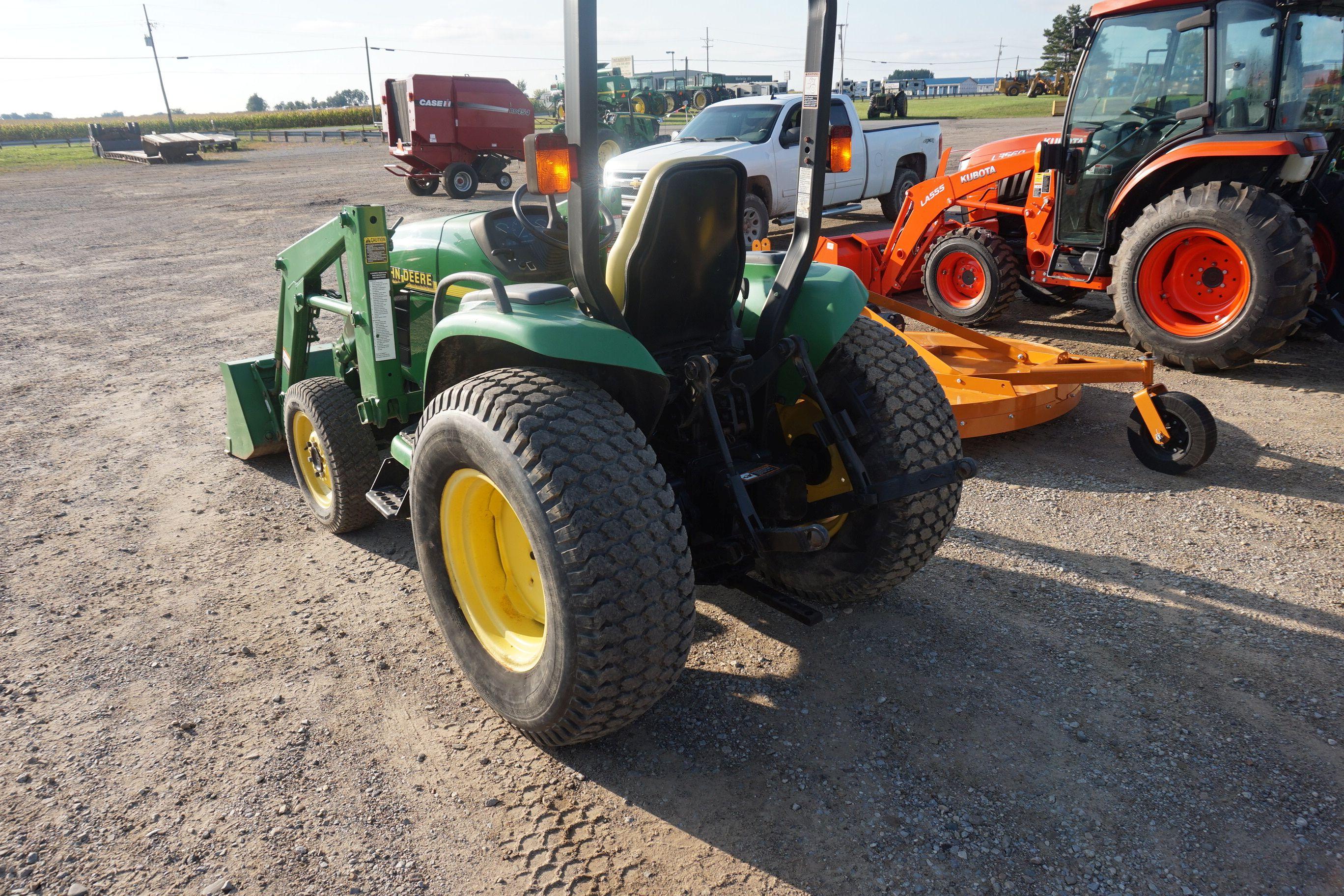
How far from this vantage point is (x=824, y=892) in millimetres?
2193

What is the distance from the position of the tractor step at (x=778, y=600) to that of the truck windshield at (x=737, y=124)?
920 cm

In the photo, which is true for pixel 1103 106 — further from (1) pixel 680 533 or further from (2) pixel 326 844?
(2) pixel 326 844

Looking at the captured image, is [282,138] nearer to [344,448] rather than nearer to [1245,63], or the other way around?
[1245,63]

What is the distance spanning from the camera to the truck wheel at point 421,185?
65.8ft

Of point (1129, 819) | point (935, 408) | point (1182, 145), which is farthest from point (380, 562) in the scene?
point (1182, 145)

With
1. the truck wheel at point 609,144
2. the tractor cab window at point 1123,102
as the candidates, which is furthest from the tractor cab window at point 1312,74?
the truck wheel at point 609,144

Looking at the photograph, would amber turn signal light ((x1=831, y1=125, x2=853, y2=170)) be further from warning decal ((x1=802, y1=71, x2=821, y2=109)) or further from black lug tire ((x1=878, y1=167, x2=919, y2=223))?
black lug tire ((x1=878, y1=167, x2=919, y2=223))

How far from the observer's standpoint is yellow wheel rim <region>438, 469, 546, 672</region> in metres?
2.83

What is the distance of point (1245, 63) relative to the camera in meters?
5.91

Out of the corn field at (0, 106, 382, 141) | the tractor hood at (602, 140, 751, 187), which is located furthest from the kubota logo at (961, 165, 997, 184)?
the corn field at (0, 106, 382, 141)

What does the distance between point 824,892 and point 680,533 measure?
3.10 feet

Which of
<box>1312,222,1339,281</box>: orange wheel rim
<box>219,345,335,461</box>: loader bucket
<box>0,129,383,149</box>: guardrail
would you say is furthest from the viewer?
<box>0,129,383,149</box>: guardrail

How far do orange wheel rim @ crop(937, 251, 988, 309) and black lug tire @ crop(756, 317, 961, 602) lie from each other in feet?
15.2

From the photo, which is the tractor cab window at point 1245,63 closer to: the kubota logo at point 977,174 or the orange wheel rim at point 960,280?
the kubota logo at point 977,174
